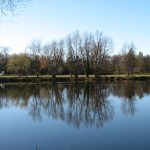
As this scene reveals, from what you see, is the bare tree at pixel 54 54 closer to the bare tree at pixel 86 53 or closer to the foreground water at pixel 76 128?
the bare tree at pixel 86 53

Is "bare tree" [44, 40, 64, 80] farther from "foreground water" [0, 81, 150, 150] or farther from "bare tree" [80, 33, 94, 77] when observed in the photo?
"foreground water" [0, 81, 150, 150]

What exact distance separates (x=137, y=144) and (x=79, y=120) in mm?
5755

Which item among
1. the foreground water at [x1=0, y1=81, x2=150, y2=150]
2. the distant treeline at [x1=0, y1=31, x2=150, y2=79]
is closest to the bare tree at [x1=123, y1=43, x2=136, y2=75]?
the distant treeline at [x1=0, y1=31, x2=150, y2=79]

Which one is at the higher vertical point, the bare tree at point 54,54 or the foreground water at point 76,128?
the bare tree at point 54,54

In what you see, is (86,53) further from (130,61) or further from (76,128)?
(76,128)

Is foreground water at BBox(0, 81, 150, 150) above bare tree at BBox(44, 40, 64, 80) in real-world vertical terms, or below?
below

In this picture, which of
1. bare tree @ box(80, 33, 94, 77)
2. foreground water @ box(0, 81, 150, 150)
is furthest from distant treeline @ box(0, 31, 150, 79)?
foreground water @ box(0, 81, 150, 150)

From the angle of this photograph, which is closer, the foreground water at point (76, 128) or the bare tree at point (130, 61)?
the foreground water at point (76, 128)

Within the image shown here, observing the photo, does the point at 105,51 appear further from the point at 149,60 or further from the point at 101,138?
the point at 101,138

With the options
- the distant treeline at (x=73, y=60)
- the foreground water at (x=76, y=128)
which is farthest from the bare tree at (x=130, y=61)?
the foreground water at (x=76, y=128)

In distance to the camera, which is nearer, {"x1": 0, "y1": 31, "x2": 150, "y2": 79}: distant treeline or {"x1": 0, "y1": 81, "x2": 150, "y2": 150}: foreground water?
{"x1": 0, "y1": 81, "x2": 150, "y2": 150}: foreground water

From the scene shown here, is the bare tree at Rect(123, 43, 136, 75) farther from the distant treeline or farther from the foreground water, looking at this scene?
the foreground water

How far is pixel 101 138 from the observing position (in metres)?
12.1

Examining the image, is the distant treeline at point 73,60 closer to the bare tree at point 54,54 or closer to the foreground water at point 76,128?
the bare tree at point 54,54
